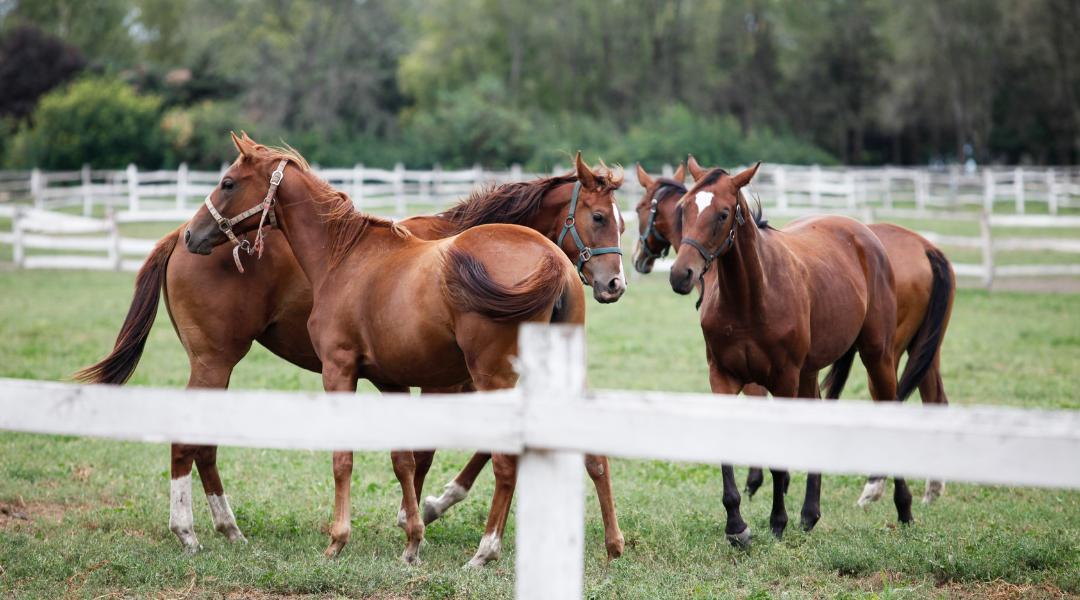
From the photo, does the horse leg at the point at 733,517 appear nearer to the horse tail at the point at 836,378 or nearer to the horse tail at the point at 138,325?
the horse tail at the point at 836,378

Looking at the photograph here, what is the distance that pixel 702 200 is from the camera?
19.3 feet

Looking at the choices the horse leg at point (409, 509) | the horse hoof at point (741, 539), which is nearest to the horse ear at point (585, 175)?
the horse leg at point (409, 509)

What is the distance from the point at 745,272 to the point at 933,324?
239cm

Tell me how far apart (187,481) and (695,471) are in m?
3.98

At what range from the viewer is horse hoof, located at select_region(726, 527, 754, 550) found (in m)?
5.76

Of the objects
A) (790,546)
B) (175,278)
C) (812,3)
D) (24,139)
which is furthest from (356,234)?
(812,3)

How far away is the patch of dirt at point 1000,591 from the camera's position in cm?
480

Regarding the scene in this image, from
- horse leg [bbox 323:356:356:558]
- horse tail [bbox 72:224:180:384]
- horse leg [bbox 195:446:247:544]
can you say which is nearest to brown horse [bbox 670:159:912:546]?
horse leg [bbox 323:356:356:558]

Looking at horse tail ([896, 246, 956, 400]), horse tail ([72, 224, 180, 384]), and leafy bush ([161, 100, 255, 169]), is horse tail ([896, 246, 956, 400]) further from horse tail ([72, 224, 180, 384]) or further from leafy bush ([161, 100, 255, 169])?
leafy bush ([161, 100, 255, 169])

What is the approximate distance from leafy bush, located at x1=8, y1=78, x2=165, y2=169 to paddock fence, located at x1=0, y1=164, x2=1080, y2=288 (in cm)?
170

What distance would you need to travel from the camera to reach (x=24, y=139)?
4372 cm

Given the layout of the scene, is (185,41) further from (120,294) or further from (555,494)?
(555,494)

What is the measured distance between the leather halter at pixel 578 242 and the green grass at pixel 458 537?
1737mm

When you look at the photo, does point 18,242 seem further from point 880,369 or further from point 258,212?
point 880,369
